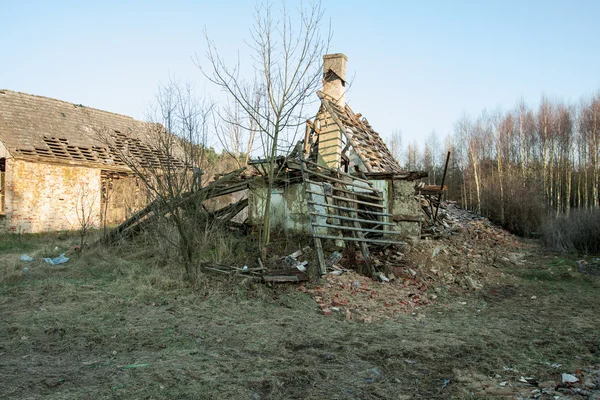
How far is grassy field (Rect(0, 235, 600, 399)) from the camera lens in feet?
12.5

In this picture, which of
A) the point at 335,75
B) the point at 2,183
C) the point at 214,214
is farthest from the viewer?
the point at 2,183

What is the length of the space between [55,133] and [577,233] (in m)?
19.8

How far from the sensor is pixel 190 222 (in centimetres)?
752

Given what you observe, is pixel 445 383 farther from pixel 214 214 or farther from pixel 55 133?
pixel 55 133

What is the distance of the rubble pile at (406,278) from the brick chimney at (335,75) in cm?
560

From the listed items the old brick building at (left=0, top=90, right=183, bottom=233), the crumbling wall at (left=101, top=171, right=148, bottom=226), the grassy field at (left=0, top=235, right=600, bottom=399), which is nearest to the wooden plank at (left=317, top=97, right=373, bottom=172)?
the grassy field at (left=0, top=235, right=600, bottom=399)

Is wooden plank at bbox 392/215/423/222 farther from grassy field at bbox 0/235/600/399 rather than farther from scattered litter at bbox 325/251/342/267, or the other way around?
grassy field at bbox 0/235/600/399

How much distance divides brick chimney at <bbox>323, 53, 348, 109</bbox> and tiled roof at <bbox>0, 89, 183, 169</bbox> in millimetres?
6852

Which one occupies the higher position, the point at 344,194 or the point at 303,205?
the point at 344,194

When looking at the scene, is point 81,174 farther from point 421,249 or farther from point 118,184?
point 421,249

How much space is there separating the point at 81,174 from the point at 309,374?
51.2ft

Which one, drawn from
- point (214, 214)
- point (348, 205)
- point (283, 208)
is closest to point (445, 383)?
point (348, 205)

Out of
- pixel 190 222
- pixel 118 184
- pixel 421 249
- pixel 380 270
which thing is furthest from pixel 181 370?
pixel 118 184

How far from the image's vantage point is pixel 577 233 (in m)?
12.4
